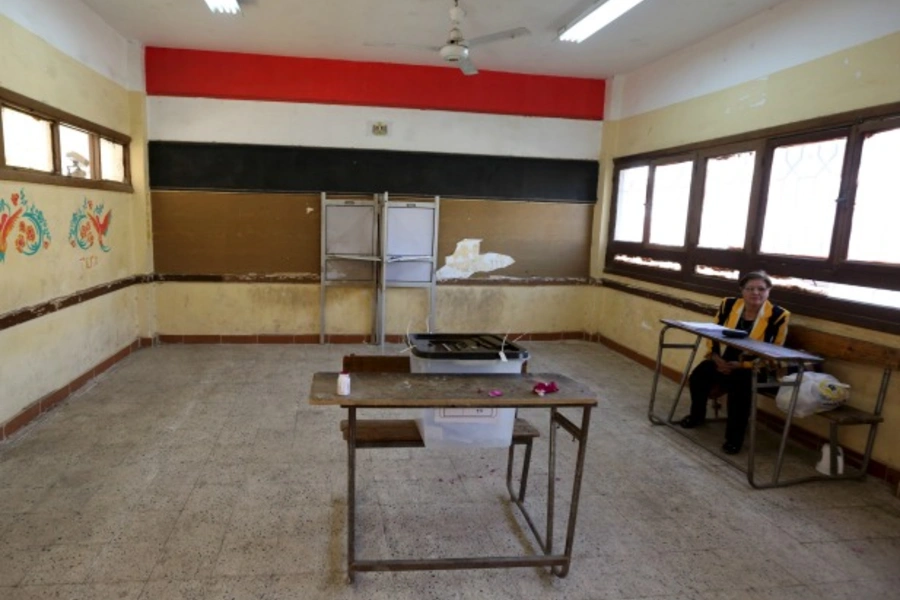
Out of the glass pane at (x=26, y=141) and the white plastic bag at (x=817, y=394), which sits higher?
the glass pane at (x=26, y=141)

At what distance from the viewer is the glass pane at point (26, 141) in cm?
324

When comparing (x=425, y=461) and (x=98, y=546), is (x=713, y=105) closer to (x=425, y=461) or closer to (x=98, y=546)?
(x=425, y=461)

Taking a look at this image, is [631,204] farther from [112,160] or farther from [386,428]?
[112,160]

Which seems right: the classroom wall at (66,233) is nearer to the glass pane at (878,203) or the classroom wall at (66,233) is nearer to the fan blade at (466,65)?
the fan blade at (466,65)

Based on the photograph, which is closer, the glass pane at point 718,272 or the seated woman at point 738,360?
the seated woman at point 738,360

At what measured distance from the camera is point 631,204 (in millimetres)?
5664

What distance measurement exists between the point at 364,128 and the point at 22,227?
10.0 ft

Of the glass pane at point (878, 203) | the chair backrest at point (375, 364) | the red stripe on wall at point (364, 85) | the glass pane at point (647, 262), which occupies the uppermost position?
the red stripe on wall at point (364, 85)

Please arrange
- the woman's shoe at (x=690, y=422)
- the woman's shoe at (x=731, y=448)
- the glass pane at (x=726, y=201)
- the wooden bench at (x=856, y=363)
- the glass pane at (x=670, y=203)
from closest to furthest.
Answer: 1. the wooden bench at (x=856, y=363)
2. the woman's shoe at (x=731, y=448)
3. the woman's shoe at (x=690, y=422)
4. the glass pane at (x=726, y=201)
5. the glass pane at (x=670, y=203)

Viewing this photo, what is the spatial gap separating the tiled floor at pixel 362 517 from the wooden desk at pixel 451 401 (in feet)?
0.30

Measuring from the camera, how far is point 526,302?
608 centimetres

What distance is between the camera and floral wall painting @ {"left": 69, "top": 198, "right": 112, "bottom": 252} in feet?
13.1

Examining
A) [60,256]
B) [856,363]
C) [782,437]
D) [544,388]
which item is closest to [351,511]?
[544,388]

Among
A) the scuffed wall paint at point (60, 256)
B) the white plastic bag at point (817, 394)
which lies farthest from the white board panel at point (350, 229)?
the white plastic bag at point (817, 394)
